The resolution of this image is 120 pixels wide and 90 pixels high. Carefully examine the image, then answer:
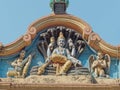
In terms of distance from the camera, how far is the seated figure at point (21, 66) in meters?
15.6

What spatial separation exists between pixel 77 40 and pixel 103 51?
30.5 inches

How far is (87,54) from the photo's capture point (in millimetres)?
16266

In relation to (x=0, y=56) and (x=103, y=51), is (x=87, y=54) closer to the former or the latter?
(x=103, y=51)

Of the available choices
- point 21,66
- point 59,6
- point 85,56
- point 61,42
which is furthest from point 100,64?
point 59,6

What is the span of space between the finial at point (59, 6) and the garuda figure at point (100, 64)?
1.75m

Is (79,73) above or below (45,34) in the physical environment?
below

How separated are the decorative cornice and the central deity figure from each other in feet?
1.50

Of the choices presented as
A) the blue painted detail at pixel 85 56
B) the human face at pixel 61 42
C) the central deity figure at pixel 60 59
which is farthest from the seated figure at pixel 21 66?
the blue painted detail at pixel 85 56

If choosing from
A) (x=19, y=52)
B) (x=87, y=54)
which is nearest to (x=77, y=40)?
(x=87, y=54)

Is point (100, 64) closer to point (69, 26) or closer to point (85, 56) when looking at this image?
point (85, 56)

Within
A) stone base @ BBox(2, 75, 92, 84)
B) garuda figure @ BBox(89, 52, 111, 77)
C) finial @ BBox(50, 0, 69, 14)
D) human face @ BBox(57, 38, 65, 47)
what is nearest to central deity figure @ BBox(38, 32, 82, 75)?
human face @ BBox(57, 38, 65, 47)

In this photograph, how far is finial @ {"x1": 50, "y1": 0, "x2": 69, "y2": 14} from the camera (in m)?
17.0

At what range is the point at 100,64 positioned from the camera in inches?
625

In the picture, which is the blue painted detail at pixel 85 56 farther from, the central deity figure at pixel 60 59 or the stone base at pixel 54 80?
the stone base at pixel 54 80
